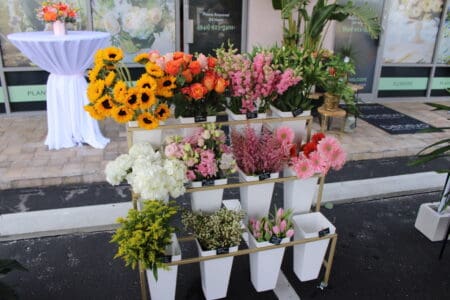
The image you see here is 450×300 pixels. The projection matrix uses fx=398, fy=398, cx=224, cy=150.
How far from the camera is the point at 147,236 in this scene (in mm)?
1940

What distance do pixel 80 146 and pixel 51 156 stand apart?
0.33m

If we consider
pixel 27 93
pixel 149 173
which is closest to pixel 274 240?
pixel 149 173

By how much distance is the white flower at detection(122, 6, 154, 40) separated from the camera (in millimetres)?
5188

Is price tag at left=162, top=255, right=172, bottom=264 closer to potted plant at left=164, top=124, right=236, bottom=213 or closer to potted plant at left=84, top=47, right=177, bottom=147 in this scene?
potted plant at left=164, top=124, right=236, bottom=213

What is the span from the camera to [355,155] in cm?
448

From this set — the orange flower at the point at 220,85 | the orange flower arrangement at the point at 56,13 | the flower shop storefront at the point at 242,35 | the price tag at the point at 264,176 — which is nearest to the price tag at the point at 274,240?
the price tag at the point at 264,176

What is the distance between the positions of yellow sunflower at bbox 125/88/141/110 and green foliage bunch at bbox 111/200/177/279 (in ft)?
1.63

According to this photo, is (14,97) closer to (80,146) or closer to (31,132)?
(31,132)

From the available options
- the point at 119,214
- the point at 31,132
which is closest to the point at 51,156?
the point at 31,132

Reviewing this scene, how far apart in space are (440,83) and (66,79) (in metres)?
5.76

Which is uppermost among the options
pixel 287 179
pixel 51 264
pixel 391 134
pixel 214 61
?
pixel 214 61

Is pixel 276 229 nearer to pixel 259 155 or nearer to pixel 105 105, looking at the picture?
pixel 259 155

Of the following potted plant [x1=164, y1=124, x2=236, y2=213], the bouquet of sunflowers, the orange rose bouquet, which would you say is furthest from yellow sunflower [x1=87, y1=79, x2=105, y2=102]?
potted plant [x1=164, y1=124, x2=236, y2=213]

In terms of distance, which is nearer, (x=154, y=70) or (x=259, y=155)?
(x=154, y=70)
